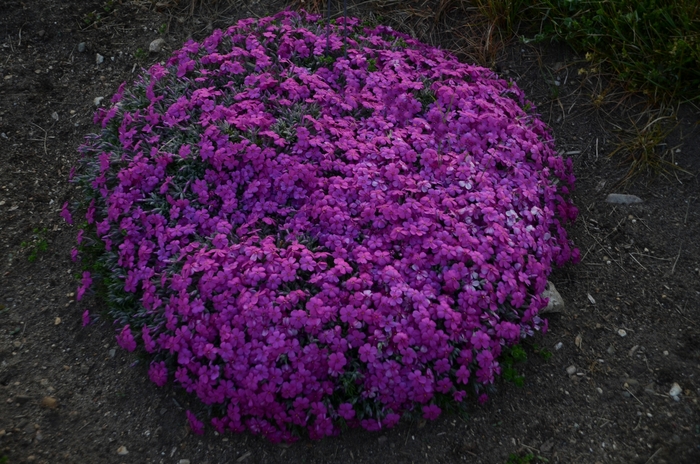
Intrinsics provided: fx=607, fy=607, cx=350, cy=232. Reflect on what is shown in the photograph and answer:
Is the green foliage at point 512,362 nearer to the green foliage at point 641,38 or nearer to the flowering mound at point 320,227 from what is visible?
the flowering mound at point 320,227

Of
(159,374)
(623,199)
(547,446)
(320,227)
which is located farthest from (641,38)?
(159,374)

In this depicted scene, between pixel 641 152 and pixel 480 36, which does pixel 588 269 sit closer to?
pixel 641 152

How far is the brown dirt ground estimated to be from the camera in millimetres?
2818

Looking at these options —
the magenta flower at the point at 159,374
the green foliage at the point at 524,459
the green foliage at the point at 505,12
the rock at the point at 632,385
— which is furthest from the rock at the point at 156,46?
the rock at the point at 632,385

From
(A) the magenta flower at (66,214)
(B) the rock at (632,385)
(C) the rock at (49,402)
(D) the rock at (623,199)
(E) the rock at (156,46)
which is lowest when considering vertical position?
(C) the rock at (49,402)

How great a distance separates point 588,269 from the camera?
11.5 ft

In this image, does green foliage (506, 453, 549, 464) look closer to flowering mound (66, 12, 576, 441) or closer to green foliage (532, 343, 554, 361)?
flowering mound (66, 12, 576, 441)

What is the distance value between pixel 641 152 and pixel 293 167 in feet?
7.66

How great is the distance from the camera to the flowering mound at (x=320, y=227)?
2707 millimetres

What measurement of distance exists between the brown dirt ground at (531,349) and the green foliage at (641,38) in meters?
0.16

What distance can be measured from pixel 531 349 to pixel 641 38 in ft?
7.63

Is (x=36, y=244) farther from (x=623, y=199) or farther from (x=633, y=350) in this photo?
(x=623, y=199)

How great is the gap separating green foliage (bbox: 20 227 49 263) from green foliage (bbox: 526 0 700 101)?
354 centimetres

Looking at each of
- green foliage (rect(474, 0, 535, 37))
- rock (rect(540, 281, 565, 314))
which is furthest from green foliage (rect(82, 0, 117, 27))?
rock (rect(540, 281, 565, 314))
